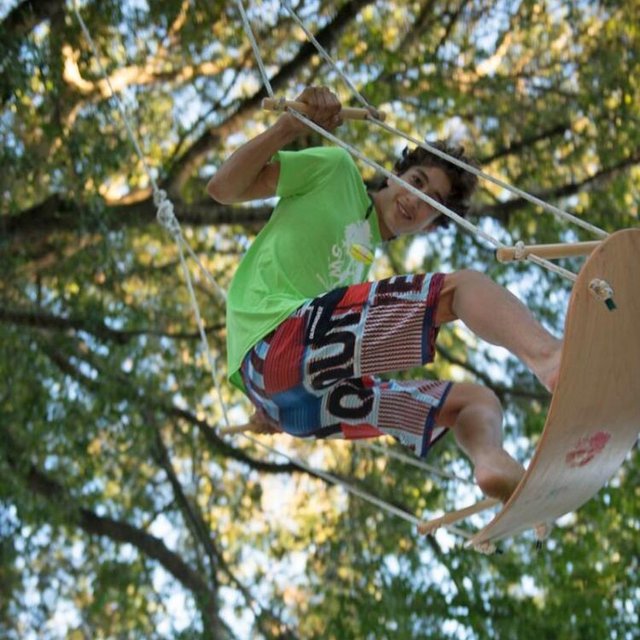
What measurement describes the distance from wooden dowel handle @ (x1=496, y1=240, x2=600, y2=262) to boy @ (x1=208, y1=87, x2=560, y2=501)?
0.24m

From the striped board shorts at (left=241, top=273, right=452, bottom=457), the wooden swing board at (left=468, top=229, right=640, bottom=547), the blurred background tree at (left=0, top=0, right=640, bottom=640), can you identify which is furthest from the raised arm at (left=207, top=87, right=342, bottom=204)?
the blurred background tree at (left=0, top=0, right=640, bottom=640)

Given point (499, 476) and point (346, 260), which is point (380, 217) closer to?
point (346, 260)

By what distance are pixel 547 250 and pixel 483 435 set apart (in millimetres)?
588

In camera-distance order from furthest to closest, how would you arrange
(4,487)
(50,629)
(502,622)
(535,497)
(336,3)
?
(50,629)
(336,3)
(4,487)
(502,622)
(535,497)

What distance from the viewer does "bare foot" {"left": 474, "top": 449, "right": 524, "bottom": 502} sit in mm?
2279

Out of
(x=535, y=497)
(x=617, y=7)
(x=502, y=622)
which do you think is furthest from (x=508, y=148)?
(x=535, y=497)

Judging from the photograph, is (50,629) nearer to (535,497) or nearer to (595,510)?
(595,510)

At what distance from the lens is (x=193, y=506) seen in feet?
19.6

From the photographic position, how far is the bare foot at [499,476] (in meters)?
2.28

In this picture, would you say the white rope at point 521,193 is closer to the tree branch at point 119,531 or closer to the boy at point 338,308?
the boy at point 338,308

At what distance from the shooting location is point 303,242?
2650mm

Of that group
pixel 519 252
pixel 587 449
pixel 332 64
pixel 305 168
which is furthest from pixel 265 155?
pixel 587 449

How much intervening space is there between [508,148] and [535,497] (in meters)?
3.24

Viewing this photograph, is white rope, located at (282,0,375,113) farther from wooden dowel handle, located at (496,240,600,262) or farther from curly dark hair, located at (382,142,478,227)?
wooden dowel handle, located at (496,240,600,262)
